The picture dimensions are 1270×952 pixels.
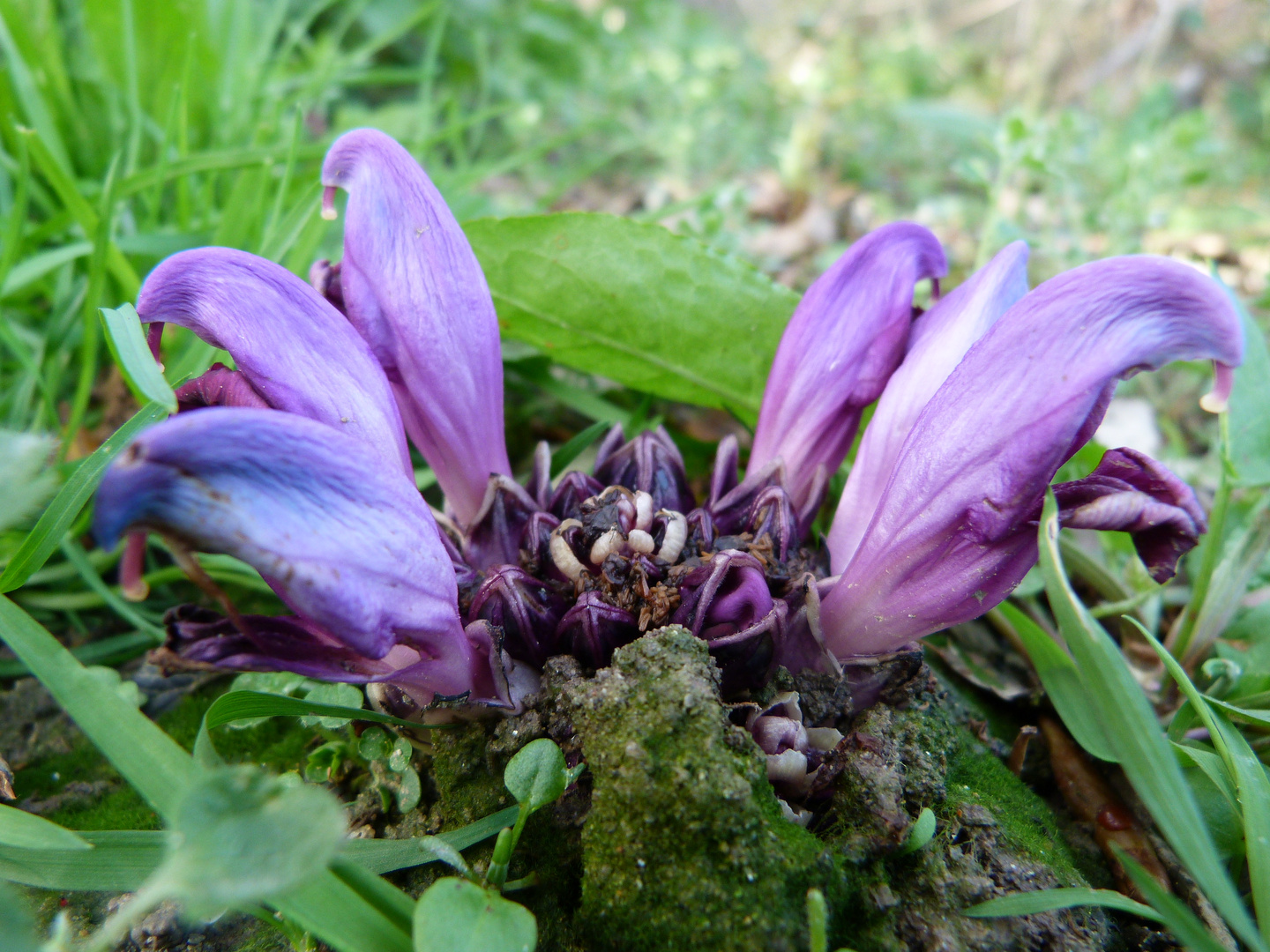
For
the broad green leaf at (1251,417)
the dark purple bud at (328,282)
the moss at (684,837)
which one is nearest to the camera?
the moss at (684,837)

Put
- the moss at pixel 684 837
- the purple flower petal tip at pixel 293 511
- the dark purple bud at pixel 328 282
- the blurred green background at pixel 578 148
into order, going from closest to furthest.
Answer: the purple flower petal tip at pixel 293 511 < the moss at pixel 684 837 < the dark purple bud at pixel 328 282 < the blurred green background at pixel 578 148

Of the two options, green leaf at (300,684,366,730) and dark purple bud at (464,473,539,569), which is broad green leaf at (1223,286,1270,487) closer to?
dark purple bud at (464,473,539,569)

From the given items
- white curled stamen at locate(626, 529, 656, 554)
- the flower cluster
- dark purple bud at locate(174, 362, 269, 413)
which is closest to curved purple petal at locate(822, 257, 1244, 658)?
the flower cluster

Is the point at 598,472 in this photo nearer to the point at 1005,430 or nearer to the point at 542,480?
the point at 542,480

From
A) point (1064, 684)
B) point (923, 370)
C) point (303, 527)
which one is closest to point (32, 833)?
point (303, 527)

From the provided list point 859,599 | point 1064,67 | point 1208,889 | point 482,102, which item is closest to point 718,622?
point 859,599

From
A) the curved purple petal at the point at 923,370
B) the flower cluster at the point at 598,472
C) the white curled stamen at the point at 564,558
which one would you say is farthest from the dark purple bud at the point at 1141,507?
the white curled stamen at the point at 564,558

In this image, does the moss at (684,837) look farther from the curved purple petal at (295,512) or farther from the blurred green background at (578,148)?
the blurred green background at (578,148)
